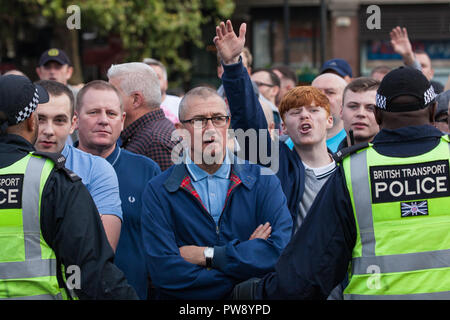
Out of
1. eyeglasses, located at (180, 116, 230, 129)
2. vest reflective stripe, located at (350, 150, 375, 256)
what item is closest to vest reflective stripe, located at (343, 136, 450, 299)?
vest reflective stripe, located at (350, 150, 375, 256)

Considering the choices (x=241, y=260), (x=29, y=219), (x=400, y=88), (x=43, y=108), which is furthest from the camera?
(x=43, y=108)

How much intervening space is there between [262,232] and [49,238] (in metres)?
1.19

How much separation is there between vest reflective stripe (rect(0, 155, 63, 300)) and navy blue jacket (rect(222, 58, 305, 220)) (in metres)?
1.46

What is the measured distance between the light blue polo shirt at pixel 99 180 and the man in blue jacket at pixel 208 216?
22cm

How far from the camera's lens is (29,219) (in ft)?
9.39

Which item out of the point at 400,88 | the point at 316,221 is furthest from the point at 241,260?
the point at 400,88

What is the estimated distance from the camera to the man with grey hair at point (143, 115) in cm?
494

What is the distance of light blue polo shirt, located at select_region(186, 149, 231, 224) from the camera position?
12.3ft

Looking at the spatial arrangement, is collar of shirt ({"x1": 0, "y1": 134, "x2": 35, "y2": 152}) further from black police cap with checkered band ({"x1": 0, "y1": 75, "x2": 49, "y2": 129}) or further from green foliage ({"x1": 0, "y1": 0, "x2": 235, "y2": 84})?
green foliage ({"x1": 0, "y1": 0, "x2": 235, "y2": 84})

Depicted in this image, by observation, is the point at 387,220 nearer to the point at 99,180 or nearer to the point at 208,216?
the point at 208,216

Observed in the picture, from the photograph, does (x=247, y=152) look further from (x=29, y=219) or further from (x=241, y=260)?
(x=29, y=219)

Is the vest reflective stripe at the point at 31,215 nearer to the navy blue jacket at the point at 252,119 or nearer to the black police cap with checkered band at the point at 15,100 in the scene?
the black police cap with checkered band at the point at 15,100

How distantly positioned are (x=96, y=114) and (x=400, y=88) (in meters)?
2.16

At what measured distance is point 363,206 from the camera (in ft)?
9.57
